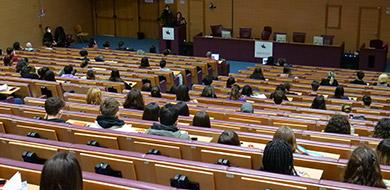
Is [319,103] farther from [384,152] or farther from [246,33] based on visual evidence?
[246,33]

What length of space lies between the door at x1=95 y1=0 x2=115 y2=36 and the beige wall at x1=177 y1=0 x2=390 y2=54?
396 centimetres

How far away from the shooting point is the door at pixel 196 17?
2167cm

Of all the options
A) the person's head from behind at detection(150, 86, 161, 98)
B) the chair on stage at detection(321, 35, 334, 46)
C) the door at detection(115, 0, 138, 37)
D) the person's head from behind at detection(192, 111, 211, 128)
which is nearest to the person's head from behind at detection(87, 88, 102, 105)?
the person's head from behind at detection(150, 86, 161, 98)

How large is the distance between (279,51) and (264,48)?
572 millimetres

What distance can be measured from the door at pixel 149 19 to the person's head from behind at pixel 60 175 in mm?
20453

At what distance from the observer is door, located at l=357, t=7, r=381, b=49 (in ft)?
61.5

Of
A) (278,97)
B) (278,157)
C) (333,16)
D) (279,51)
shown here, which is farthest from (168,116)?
(333,16)

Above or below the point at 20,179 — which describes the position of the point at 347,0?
above

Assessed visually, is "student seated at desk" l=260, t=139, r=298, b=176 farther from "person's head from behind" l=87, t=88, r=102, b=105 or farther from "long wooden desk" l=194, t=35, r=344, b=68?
"long wooden desk" l=194, t=35, r=344, b=68

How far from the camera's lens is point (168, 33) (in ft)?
65.4

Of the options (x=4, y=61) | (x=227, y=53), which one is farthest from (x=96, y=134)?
(x=227, y=53)

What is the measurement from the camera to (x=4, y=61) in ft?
45.5

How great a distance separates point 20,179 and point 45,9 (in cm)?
1889

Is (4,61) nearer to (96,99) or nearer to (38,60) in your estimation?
(38,60)
